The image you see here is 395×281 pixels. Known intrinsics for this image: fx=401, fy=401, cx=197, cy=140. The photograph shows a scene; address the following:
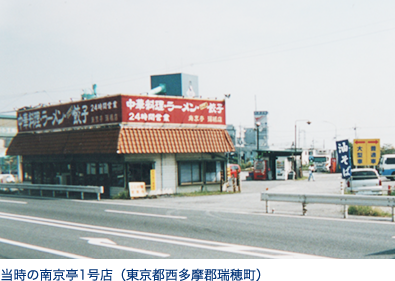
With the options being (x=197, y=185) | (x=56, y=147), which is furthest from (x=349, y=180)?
(x=56, y=147)

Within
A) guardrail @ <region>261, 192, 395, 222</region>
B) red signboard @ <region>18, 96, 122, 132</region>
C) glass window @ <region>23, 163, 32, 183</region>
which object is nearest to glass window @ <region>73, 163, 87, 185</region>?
red signboard @ <region>18, 96, 122, 132</region>

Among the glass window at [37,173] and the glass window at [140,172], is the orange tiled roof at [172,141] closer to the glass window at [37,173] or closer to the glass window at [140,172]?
the glass window at [140,172]

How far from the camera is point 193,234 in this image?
39.9ft

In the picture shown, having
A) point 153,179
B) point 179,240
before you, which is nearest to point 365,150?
point 153,179

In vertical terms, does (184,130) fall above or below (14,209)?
above

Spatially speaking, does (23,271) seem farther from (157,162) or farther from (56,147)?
(56,147)

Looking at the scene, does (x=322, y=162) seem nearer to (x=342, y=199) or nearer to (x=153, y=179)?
(x=153, y=179)

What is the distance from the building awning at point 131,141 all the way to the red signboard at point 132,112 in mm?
644

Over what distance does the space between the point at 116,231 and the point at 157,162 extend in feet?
44.3

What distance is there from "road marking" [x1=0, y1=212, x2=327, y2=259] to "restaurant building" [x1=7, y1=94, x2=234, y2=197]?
9850 mm

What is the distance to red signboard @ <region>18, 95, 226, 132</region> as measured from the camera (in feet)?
84.2

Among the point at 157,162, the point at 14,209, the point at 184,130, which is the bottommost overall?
the point at 14,209

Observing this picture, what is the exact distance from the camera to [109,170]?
2648cm

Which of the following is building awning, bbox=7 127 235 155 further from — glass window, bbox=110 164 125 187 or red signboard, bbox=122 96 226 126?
glass window, bbox=110 164 125 187
